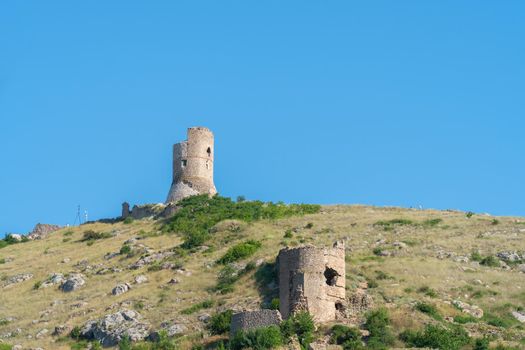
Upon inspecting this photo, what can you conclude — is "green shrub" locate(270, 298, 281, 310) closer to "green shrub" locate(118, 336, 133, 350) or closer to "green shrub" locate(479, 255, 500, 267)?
"green shrub" locate(118, 336, 133, 350)

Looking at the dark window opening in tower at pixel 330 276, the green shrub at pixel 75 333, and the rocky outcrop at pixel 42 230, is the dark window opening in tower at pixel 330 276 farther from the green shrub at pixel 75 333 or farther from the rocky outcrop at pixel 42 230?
the rocky outcrop at pixel 42 230

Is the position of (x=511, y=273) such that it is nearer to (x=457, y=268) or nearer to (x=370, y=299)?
(x=457, y=268)

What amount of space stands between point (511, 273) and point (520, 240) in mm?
4886

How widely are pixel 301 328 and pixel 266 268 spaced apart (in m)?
9.16

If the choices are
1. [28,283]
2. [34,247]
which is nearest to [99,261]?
[28,283]

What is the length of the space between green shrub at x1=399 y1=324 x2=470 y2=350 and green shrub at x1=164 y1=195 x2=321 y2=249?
1899 cm

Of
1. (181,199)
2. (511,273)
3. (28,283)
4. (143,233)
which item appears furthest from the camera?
(181,199)

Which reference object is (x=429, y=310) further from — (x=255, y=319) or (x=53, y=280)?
(x=53, y=280)

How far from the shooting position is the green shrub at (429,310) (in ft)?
148

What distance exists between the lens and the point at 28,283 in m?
59.6

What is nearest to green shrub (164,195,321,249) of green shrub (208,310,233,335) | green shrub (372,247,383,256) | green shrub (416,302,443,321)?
green shrub (372,247,383,256)


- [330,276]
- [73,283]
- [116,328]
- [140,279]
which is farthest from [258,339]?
[73,283]

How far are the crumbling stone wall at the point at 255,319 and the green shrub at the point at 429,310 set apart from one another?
5681 millimetres

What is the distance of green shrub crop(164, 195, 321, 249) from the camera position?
208 ft
